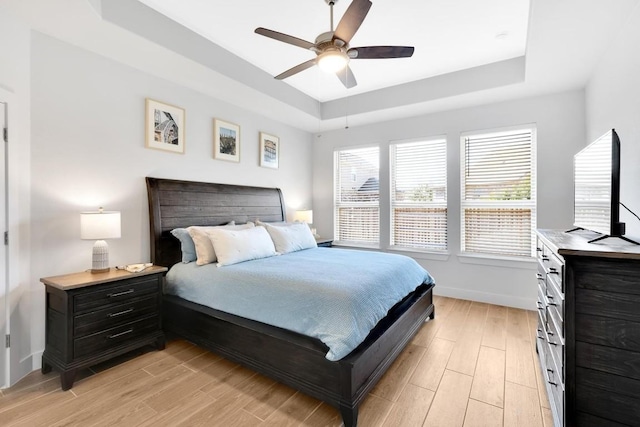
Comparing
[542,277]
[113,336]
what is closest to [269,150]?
[113,336]

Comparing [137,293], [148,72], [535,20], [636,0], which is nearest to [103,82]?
[148,72]

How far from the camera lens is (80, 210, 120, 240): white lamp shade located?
236 centimetres

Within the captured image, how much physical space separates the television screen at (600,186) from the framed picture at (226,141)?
367cm

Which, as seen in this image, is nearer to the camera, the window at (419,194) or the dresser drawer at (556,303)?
the dresser drawer at (556,303)

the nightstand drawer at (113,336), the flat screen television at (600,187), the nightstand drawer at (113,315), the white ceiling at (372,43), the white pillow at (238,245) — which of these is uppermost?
the white ceiling at (372,43)

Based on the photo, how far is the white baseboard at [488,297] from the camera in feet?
12.2

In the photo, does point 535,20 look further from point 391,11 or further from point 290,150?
point 290,150

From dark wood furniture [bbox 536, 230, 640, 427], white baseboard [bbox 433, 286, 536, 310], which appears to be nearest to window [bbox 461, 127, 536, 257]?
white baseboard [bbox 433, 286, 536, 310]

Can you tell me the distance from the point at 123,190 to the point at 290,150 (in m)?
2.70

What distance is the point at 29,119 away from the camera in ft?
7.61

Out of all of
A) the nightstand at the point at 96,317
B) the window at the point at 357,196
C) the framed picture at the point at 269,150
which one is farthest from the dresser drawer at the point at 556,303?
the framed picture at the point at 269,150

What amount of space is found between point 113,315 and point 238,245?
44.8 inches

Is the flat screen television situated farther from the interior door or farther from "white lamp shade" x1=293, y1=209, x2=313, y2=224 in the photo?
the interior door

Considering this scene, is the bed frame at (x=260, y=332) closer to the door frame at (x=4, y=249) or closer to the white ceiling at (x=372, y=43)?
the door frame at (x=4, y=249)
